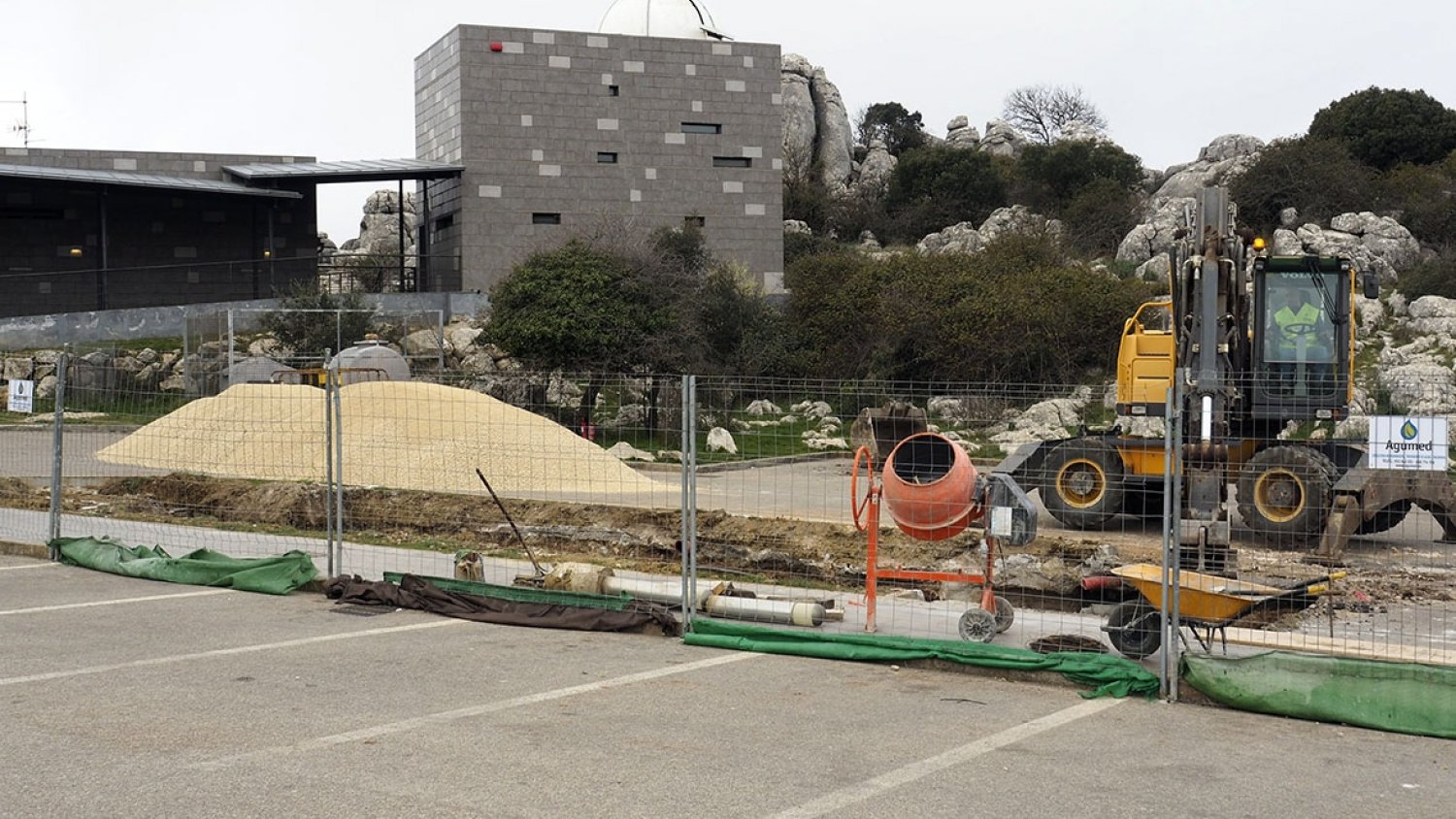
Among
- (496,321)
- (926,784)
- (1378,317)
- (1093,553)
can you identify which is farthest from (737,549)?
(1378,317)

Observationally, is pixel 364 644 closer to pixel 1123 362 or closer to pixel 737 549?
pixel 737 549

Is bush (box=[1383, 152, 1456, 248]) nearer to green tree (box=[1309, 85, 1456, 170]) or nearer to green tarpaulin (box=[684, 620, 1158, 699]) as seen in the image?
green tree (box=[1309, 85, 1456, 170])

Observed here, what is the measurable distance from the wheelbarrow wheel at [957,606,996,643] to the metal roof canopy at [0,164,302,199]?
3873cm

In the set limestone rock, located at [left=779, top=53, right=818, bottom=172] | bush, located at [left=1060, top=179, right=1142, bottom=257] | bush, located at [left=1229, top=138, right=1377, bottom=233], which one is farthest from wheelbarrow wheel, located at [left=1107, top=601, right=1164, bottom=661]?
limestone rock, located at [left=779, top=53, right=818, bottom=172]

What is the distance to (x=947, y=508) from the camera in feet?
32.6

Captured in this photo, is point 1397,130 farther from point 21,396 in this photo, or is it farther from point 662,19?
point 21,396

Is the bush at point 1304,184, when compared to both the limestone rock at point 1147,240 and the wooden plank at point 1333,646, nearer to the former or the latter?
the limestone rock at point 1147,240

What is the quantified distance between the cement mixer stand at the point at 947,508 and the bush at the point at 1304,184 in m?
47.3

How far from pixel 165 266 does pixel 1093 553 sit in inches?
1450

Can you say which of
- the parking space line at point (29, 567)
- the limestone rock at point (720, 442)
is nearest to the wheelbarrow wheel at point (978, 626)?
the parking space line at point (29, 567)

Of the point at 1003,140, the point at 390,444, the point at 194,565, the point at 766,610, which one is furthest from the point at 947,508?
the point at 1003,140

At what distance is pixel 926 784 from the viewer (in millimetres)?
6598

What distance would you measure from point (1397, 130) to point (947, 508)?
59080 mm

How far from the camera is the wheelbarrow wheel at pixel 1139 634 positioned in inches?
351
